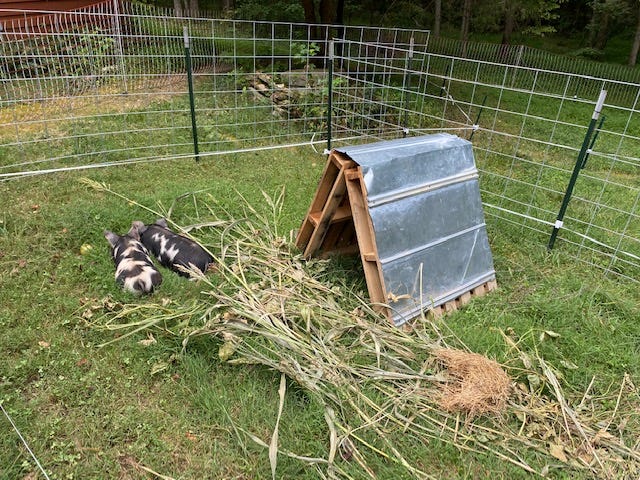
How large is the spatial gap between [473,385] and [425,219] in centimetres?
127

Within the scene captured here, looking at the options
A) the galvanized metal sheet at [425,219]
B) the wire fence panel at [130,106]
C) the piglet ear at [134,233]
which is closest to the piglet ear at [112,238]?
the piglet ear at [134,233]

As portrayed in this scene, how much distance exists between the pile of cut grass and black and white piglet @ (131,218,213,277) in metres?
0.23

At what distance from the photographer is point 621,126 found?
36.1 ft

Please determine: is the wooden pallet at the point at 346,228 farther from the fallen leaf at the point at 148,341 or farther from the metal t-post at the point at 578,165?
the fallen leaf at the point at 148,341

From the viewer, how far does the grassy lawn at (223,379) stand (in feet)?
7.76

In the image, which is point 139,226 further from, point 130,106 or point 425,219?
point 130,106

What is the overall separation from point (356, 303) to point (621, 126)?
10776 millimetres

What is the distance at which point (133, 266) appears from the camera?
11.4 feet

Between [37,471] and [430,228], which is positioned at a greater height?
[430,228]

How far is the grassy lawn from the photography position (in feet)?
7.76

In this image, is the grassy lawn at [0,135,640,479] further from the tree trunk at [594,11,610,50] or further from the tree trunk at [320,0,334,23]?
the tree trunk at [594,11,610,50]

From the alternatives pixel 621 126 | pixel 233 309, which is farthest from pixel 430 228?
pixel 621 126

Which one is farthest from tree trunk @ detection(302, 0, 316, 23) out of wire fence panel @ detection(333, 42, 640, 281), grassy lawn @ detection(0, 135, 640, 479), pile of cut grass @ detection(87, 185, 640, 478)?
pile of cut grass @ detection(87, 185, 640, 478)

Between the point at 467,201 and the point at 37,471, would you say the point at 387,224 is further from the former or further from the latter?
the point at 37,471
